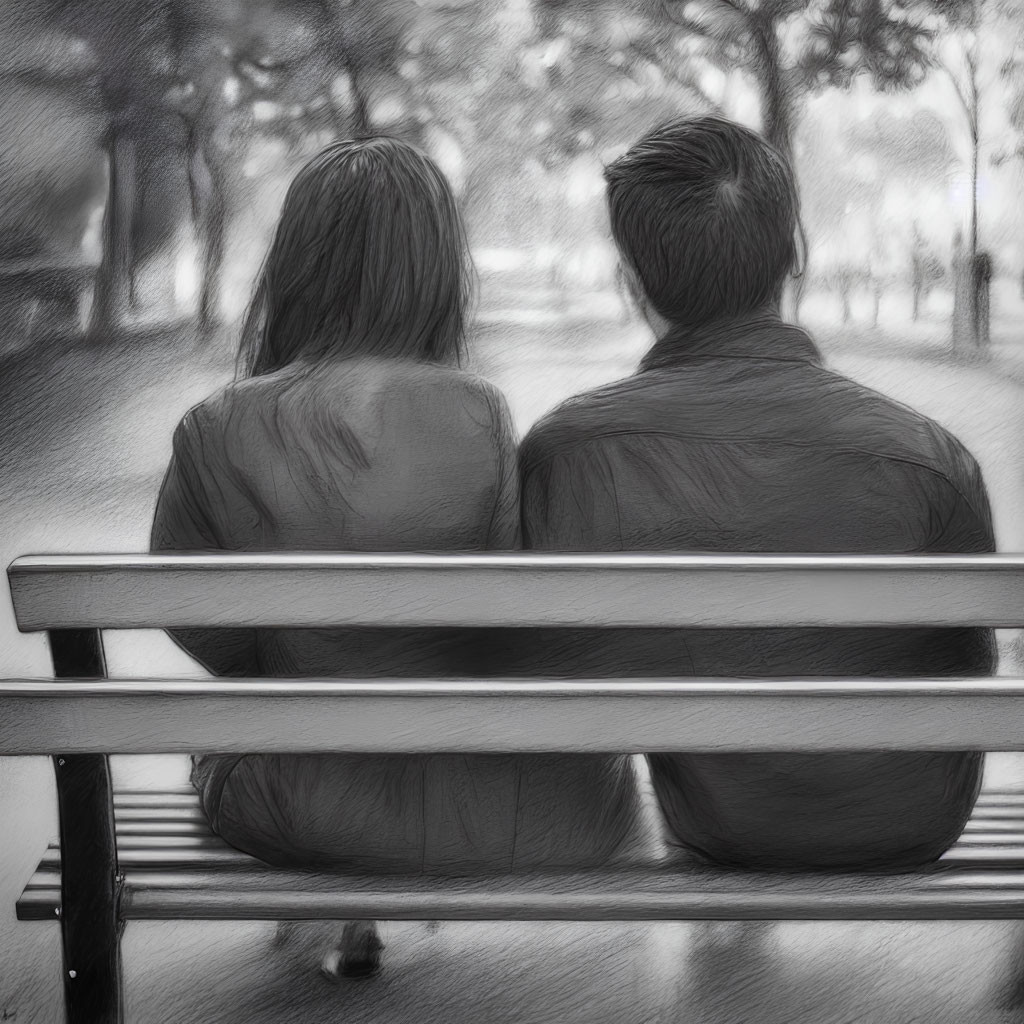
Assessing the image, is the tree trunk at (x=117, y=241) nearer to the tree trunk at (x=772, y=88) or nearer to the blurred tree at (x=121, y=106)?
the blurred tree at (x=121, y=106)

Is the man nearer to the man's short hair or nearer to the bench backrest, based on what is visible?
the man's short hair

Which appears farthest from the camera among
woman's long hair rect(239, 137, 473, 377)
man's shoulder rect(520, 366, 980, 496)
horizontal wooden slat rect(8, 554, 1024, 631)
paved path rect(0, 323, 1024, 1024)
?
paved path rect(0, 323, 1024, 1024)

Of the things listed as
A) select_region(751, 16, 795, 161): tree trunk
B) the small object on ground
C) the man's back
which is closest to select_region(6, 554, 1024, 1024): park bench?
the man's back

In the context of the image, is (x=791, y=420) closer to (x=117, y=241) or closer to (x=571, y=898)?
(x=571, y=898)

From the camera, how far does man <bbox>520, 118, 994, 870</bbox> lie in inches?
48.4

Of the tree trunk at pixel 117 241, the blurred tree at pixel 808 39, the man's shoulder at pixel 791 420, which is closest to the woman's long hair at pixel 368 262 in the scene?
the man's shoulder at pixel 791 420

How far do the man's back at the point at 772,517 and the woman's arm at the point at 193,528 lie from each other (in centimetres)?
36

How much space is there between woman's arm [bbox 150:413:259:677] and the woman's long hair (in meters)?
0.13

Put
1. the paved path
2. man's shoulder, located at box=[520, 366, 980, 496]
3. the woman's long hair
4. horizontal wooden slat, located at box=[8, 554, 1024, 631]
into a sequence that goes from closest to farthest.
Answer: horizontal wooden slat, located at box=[8, 554, 1024, 631] → man's shoulder, located at box=[520, 366, 980, 496] → the woman's long hair → the paved path

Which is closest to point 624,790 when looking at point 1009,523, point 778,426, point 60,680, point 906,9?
point 778,426

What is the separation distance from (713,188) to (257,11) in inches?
35.4

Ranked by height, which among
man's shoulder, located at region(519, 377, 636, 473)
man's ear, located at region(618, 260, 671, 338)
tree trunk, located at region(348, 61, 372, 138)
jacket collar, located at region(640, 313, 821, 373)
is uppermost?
tree trunk, located at region(348, 61, 372, 138)

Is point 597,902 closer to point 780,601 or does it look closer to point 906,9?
point 780,601

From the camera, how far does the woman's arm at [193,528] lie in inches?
50.7
